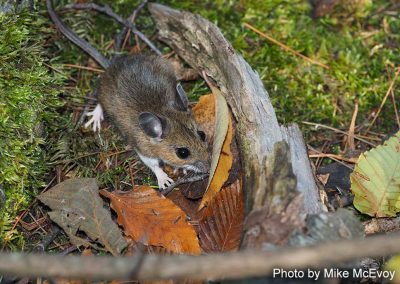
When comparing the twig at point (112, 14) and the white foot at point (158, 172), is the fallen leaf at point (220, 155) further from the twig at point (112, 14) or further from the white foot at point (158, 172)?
the twig at point (112, 14)

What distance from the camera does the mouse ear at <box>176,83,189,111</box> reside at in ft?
15.8

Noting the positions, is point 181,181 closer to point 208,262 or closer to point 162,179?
point 162,179

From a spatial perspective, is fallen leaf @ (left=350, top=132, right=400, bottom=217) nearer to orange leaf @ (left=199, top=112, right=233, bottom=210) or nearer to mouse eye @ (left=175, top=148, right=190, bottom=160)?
orange leaf @ (left=199, top=112, right=233, bottom=210)

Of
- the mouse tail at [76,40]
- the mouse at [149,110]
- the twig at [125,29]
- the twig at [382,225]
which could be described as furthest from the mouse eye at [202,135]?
the twig at [382,225]

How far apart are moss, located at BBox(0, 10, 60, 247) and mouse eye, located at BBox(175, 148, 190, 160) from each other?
1.20m

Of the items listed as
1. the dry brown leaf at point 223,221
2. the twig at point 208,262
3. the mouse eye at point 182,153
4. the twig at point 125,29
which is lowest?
the mouse eye at point 182,153

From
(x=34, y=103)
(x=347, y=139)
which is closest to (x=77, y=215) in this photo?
(x=34, y=103)

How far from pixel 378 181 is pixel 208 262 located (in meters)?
2.17

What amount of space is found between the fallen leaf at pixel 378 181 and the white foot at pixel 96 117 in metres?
2.41

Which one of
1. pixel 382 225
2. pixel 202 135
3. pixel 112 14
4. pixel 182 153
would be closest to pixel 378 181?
pixel 382 225

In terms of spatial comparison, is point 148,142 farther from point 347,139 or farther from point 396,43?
point 396,43

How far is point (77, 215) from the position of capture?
3.89 metres

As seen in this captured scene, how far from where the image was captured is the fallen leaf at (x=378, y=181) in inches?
155

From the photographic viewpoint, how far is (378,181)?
3955 millimetres
